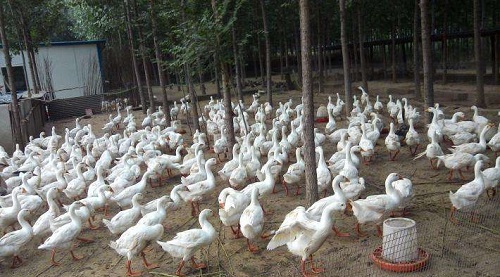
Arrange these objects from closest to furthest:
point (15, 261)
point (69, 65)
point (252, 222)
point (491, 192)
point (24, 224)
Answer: point (252, 222) < point (24, 224) < point (15, 261) < point (491, 192) < point (69, 65)

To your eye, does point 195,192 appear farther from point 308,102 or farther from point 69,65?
point 69,65

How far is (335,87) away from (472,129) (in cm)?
1507

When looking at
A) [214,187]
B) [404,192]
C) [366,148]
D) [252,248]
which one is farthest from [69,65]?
[404,192]

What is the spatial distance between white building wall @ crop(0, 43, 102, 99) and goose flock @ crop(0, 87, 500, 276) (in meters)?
12.9

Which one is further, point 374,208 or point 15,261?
point 15,261

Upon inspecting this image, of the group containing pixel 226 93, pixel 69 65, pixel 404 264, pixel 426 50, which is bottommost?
pixel 404 264

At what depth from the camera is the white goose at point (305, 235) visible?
5.73 metres

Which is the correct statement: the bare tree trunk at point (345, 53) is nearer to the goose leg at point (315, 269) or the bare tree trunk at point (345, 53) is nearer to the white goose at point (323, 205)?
the white goose at point (323, 205)

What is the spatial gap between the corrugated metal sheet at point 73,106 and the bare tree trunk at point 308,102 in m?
18.4

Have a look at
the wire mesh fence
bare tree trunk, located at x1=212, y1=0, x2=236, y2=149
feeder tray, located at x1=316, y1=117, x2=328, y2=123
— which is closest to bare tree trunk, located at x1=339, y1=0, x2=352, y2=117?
feeder tray, located at x1=316, y1=117, x2=328, y2=123

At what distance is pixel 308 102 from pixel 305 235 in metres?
2.03

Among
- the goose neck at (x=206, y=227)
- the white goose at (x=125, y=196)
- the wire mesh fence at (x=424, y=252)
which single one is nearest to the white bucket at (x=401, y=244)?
the wire mesh fence at (x=424, y=252)

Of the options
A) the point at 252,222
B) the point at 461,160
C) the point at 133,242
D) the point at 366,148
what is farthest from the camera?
the point at 366,148

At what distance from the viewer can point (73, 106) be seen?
23.5 m
